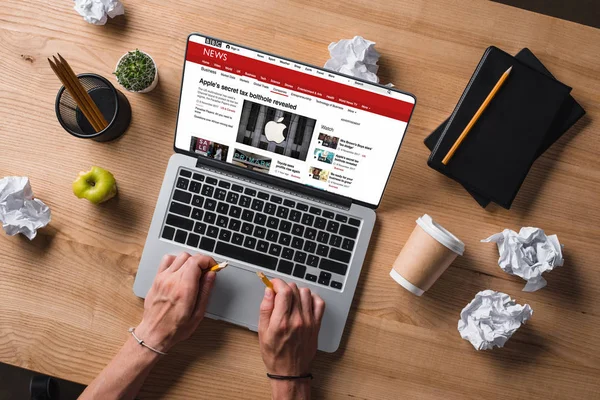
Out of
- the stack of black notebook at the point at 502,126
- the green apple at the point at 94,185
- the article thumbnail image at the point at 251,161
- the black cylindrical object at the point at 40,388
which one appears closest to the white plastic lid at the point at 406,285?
the stack of black notebook at the point at 502,126

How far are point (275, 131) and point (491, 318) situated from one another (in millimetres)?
534

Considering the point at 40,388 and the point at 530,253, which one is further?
the point at 40,388

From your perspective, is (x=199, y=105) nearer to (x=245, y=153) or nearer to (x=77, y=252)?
(x=245, y=153)

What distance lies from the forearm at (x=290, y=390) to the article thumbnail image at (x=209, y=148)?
0.43m

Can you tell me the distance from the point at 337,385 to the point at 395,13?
73 cm

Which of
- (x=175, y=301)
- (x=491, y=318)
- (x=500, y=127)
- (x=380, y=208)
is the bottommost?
(x=175, y=301)

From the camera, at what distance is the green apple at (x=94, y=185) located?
33.6 inches

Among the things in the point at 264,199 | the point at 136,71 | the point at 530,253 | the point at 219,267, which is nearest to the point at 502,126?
the point at 530,253

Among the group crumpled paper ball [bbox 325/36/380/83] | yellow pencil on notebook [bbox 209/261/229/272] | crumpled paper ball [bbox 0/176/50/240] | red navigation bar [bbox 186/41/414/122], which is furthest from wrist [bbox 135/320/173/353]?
crumpled paper ball [bbox 325/36/380/83]

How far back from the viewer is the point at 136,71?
0.86m

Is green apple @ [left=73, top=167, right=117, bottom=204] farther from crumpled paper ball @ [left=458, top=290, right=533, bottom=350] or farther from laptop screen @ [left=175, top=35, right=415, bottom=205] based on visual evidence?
crumpled paper ball @ [left=458, top=290, right=533, bottom=350]

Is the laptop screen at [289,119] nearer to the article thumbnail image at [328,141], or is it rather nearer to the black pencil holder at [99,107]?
the article thumbnail image at [328,141]

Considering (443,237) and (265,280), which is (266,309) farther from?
(443,237)

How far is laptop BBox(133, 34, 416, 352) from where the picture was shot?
33.3 inches
